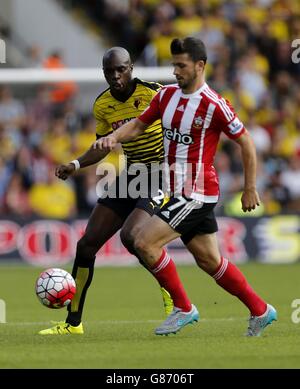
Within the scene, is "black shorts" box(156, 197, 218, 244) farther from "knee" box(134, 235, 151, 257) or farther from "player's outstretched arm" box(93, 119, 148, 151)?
"player's outstretched arm" box(93, 119, 148, 151)

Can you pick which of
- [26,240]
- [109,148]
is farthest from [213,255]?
[26,240]

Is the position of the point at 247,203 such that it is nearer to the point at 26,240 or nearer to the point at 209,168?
the point at 209,168

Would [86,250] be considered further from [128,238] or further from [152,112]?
[152,112]

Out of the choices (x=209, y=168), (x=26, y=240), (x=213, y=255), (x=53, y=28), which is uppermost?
(x=53, y=28)

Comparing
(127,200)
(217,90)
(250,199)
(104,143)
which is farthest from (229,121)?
(217,90)

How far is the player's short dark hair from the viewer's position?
8.79 m

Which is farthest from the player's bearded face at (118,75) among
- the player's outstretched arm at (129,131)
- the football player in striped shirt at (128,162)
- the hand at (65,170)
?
the hand at (65,170)

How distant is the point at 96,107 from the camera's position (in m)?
10.1

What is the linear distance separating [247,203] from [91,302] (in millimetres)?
4876

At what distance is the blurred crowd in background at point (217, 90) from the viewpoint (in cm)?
1958

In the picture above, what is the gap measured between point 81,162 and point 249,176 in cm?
157

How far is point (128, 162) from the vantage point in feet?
33.5

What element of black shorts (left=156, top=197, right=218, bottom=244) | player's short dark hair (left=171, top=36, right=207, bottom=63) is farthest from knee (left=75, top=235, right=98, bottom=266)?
player's short dark hair (left=171, top=36, right=207, bottom=63)

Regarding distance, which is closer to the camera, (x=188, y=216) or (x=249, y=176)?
(x=249, y=176)
